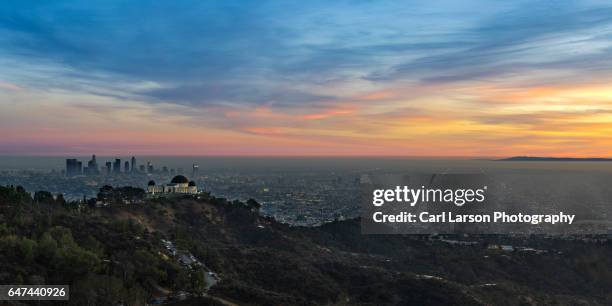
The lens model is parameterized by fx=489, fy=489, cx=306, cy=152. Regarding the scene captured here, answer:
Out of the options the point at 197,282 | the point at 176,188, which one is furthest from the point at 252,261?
the point at 176,188

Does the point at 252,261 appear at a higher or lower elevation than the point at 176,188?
lower

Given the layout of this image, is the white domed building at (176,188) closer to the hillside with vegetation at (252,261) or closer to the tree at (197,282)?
the hillside with vegetation at (252,261)

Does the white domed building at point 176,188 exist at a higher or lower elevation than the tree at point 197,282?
higher

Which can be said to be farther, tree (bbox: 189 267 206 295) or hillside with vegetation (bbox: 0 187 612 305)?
tree (bbox: 189 267 206 295)

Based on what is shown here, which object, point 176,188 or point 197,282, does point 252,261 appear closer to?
point 197,282

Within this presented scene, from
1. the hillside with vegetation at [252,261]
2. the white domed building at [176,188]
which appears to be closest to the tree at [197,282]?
the hillside with vegetation at [252,261]

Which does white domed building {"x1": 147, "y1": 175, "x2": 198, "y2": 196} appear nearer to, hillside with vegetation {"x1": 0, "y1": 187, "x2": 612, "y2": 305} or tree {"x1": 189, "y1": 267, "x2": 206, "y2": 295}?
hillside with vegetation {"x1": 0, "y1": 187, "x2": 612, "y2": 305}

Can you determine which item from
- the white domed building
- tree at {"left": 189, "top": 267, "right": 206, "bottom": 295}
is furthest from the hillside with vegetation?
the white domed building

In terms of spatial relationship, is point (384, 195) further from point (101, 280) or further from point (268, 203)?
point (268, 203)

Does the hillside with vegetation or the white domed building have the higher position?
the white domed building
